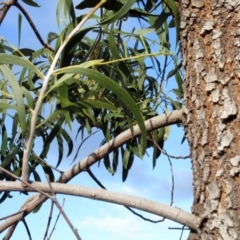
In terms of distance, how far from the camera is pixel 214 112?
0.83 m

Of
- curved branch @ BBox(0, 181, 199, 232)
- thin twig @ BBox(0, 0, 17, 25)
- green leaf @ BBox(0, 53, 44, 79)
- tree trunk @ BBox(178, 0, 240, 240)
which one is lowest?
curved branch @ BBox(0, 181, 199, 232)

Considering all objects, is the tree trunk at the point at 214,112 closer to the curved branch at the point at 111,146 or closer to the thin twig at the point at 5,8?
the curved branch at the point at 111,146

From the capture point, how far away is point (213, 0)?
0.87m

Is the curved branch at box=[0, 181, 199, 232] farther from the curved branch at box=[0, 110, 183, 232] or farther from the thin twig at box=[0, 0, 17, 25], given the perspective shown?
the thin twig at box=[0, 0, 17, 25]

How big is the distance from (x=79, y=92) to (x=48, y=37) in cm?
29

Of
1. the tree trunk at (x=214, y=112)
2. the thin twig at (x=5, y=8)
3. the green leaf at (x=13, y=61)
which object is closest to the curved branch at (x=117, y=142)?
the tree trunk at (x=214, y=112)

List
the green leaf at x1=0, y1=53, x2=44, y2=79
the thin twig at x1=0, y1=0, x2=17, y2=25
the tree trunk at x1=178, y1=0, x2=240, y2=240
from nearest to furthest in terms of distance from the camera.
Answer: the tree trunk at x1=178, y1=0, x2=240, y2=240, the green leaf at x1=0, y1=53, x2=44, y2=79, the thin twig at x1=0, y1=0, x2=17, y2=25

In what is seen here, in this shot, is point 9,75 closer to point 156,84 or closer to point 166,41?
point 166,41

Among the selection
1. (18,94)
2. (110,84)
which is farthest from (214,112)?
(18,94)

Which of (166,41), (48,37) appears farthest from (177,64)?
(48,37)

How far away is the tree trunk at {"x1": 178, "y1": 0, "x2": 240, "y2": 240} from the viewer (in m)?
0.80

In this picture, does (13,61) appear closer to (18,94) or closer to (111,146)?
(18,94)

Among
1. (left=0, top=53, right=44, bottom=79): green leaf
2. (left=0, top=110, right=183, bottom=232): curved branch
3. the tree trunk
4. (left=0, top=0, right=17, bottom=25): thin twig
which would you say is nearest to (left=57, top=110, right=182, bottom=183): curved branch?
(left=0, top=110, right=183, bottom=232): curved branch

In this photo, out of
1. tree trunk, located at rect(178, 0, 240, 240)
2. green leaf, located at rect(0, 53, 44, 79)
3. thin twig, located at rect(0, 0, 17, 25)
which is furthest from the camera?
thin twig, located at rect(0, 0, 17, 25)
